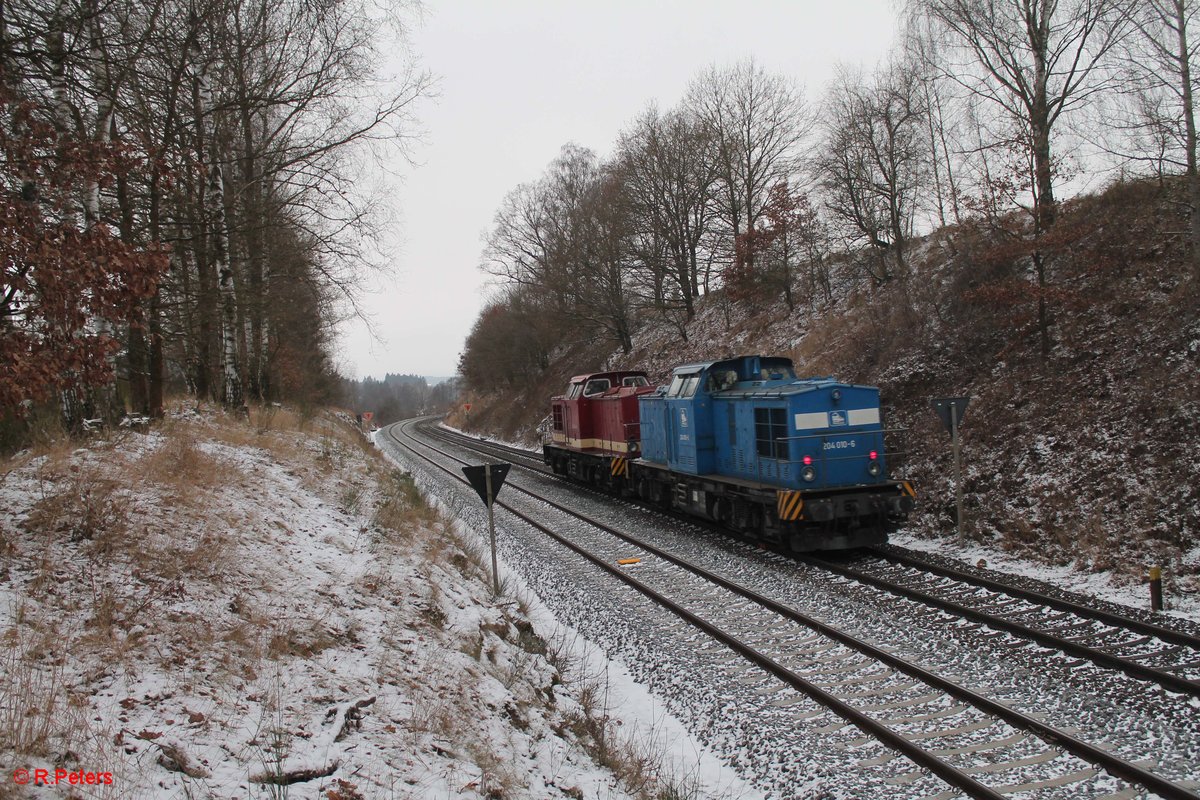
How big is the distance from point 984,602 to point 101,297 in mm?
9011

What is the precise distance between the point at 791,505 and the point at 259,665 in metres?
7.67

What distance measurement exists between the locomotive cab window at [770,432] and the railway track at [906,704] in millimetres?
2415

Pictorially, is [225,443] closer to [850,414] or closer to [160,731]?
[160,731]

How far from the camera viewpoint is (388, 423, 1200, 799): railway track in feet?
15.5

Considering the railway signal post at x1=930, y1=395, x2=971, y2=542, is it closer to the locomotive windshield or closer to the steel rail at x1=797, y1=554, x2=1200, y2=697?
the steel rail at x1=797, y1=554, x2=1200, y2=697

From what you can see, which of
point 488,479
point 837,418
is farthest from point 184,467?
point 837,418

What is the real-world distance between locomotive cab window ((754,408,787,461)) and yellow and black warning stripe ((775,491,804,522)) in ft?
2.76

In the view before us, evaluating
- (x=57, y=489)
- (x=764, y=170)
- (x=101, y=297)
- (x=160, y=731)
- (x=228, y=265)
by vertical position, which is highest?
(x=764, y=170)

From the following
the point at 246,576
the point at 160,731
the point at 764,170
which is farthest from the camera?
the point at 764,170

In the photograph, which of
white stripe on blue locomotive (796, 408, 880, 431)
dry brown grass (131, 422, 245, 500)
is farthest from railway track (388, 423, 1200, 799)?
dry brown grass (131, 422, 245, 500)

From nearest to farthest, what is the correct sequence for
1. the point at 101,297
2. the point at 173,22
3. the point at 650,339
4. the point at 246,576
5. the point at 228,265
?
the point at 101,297, the point at 246,576, the point at 173,22, the point at 228,265, the point at 650,339

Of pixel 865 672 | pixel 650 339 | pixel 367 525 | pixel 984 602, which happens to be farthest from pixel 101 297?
pixel 650 339

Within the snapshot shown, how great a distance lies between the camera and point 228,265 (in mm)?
13922

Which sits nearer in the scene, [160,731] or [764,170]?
[160,731]
